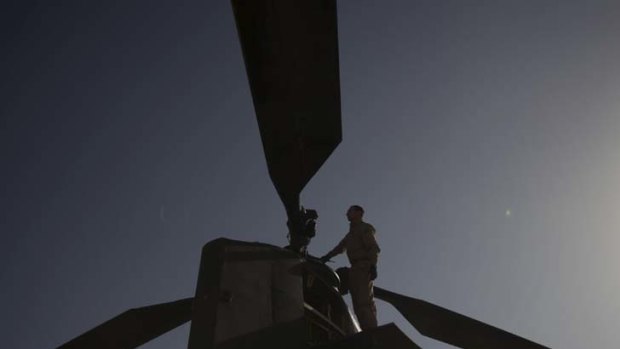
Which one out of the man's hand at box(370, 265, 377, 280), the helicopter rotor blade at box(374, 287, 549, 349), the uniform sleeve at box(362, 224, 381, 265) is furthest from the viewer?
the uniform sleeve at box(362, 224, 381, 265)

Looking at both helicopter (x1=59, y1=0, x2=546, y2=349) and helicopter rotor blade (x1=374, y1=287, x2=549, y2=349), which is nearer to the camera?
helicopter (x1=59, y1=0, x2=546, y2=349)

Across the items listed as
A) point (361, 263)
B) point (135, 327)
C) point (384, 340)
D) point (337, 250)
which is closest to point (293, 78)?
point (384, 340)

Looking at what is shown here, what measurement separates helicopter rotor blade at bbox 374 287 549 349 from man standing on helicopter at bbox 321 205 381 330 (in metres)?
0.38

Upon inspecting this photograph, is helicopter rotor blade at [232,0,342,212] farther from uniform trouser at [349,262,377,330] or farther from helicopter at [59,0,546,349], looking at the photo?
uniform trouser at [349,262,377,330]

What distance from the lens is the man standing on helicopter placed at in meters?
4.97

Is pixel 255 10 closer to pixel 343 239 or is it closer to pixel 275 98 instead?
pixel 275 98

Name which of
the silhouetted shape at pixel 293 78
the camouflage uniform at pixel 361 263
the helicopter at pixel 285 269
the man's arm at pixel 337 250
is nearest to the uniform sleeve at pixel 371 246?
the camouflage uniform at pixel 361 263


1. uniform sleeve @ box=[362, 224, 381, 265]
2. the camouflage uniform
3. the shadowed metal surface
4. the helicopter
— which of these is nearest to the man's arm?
the camouflage uniform

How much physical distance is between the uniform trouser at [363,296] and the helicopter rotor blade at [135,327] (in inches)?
74.2

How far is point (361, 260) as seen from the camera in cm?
548

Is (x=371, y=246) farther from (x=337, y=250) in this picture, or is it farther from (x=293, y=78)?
(x=293, y=78)

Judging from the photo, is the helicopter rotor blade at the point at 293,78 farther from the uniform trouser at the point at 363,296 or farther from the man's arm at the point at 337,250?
the man's arm at the point at 337,250

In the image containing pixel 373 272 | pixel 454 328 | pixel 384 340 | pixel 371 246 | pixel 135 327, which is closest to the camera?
pixel 384 340

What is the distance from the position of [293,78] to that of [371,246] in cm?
333
